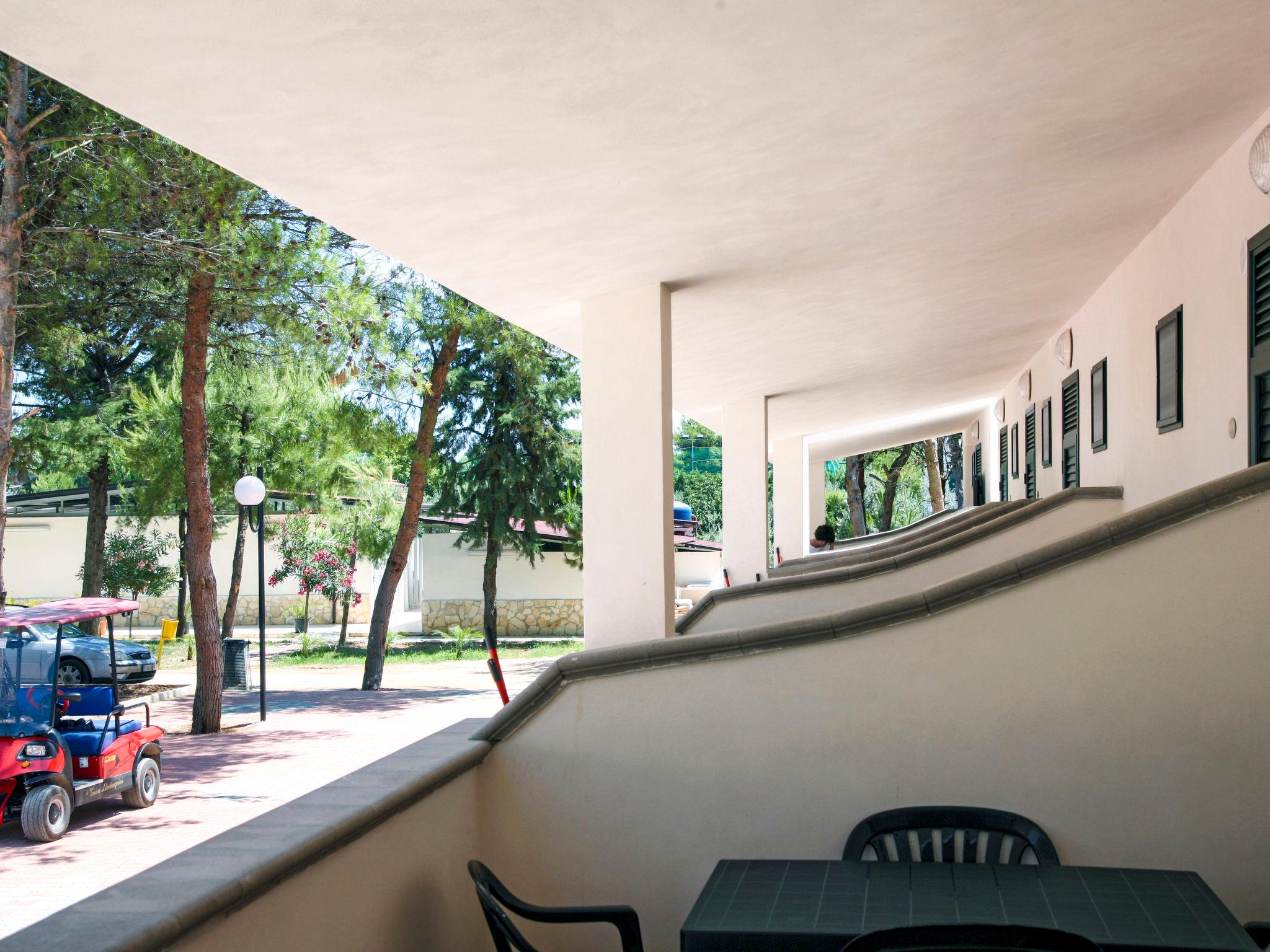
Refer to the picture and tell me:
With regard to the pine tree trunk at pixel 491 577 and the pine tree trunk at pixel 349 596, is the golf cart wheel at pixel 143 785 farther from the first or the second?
the pine tree trunk at pixel 349 596

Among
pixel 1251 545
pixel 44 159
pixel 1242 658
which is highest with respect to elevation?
pixel 44 159

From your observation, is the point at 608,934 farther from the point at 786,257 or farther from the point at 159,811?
the point at 159,811

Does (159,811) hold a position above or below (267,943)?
below

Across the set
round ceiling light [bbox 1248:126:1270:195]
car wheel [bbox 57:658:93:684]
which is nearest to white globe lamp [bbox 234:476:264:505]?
car wheel [bbox 57:658:93:684]

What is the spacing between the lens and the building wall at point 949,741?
3.62 meters

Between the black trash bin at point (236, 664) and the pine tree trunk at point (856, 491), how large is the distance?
17.0m

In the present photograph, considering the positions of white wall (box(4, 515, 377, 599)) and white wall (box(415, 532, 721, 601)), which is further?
white wall (box(4, 515, 377, 599))

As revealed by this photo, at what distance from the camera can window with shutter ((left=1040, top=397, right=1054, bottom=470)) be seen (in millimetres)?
10570

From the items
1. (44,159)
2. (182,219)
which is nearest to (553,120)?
(182,219)

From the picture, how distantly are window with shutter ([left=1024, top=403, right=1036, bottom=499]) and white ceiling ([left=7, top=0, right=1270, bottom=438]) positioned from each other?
5.65 meters

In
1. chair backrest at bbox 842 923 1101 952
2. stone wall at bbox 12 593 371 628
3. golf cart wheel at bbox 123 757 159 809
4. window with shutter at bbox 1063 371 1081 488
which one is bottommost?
stone wall at bbox 12 593 371 628

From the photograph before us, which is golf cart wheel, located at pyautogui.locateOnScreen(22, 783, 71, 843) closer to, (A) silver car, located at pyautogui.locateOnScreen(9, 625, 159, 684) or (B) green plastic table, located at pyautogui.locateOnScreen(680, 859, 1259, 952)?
(A) silver car, located at pyautogui.locateOnScreen(9, 625, 159, 684)

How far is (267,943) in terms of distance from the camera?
8.20ft

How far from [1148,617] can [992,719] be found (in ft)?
2.13
